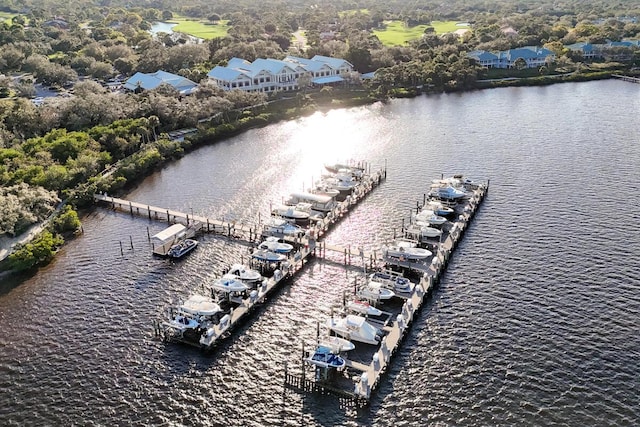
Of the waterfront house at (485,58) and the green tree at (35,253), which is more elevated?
the waterfront house at (485,58)

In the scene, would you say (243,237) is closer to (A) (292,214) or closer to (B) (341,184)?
(A) (292,214)

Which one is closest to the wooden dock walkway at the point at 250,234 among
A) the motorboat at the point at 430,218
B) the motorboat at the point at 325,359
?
the motorboat at the point at 325,359

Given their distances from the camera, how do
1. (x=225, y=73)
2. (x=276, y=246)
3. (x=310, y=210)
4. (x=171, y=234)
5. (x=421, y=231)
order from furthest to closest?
(x=225, y=73), (x=310, y=210), (x=171, y=234), (x=421, y=231), (x=276, y=246)

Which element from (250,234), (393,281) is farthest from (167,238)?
(393,281)

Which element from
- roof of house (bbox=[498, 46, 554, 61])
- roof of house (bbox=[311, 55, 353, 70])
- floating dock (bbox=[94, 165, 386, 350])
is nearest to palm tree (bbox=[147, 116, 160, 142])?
Result: floating dock (bbox=[94, 165, 386, 350])

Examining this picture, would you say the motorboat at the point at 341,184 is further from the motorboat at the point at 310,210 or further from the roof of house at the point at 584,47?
the roof of house at the point at 584,47

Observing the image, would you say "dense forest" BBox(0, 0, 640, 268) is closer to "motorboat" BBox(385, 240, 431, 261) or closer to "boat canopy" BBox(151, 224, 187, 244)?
"boat canopy" BBox(151, 224, 187, 244)
